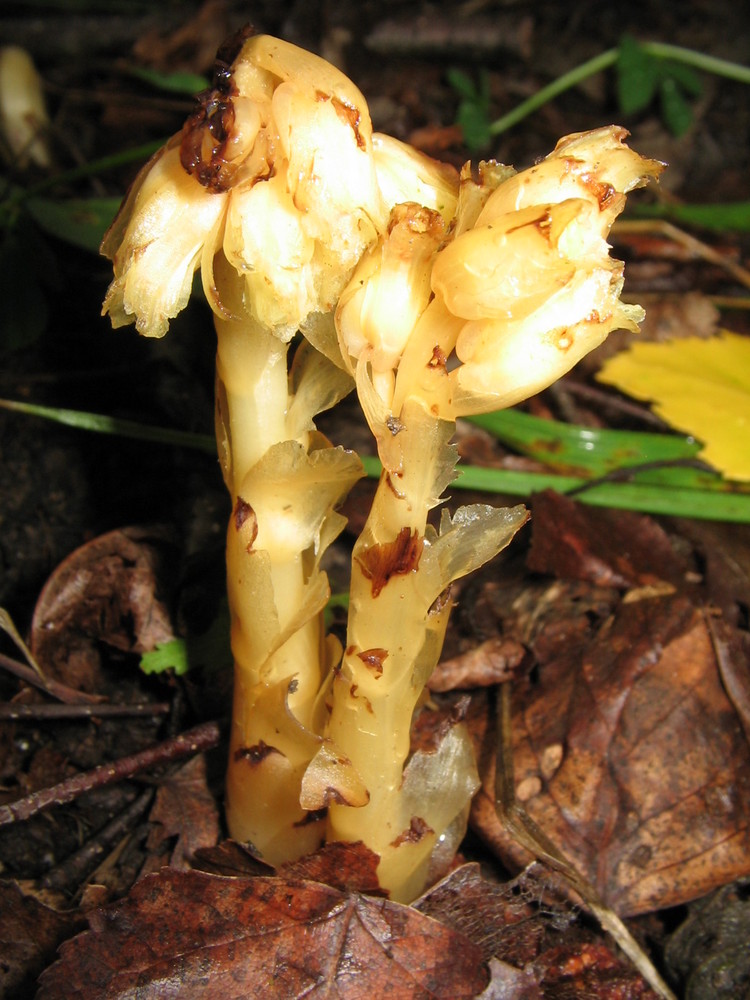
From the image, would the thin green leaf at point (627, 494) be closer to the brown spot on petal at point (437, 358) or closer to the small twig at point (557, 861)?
the small twig at point (557, 861)

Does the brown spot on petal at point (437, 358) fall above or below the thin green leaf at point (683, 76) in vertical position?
above

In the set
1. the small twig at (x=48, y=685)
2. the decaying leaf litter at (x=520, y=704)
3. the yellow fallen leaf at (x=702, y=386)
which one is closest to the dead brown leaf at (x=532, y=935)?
the decaying leaf litter at (x=520, y=704)

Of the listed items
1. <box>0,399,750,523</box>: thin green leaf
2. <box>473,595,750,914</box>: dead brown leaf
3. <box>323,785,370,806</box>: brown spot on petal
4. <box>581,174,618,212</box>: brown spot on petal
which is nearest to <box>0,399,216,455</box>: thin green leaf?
<box>0,399,750,523</box>: thin green leaf

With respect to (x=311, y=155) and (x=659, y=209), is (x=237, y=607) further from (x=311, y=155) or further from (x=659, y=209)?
(x=659, y=209)

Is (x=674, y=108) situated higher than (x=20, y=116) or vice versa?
(x=674, y=108)

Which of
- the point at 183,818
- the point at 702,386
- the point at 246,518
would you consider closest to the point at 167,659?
the point at 183,818

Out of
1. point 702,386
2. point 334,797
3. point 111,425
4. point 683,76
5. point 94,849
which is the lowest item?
point 94,849

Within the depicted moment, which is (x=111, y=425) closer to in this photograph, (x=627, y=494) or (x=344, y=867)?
(x=344, y=867)
